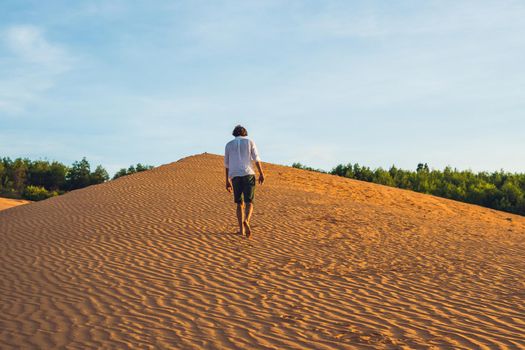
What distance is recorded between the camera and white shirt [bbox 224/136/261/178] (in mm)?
10672

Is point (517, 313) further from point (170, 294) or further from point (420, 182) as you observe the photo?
point (420, 182)

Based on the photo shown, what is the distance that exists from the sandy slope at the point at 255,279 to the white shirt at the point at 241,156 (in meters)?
1.44

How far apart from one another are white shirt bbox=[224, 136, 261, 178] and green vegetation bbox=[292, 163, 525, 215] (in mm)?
19489

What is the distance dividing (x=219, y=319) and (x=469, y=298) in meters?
3.38

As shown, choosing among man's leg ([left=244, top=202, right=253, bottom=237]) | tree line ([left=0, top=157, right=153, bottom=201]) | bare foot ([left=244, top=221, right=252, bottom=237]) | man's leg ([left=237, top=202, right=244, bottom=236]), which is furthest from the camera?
tree line ([left=0, top=157, right=153, bottom=201])

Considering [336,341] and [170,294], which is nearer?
[336,341]

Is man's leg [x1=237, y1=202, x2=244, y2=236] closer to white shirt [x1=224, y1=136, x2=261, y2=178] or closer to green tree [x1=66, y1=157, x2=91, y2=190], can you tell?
white shirt [x1=224, y1=136, x2=261, y2=178]

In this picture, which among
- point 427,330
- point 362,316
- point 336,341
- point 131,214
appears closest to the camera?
point 336,341

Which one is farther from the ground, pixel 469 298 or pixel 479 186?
pixel 479 186

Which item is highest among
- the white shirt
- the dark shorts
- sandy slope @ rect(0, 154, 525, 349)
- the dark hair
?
the dark hair

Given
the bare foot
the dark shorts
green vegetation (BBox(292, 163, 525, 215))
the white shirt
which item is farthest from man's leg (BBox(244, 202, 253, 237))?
green vegetation (BBox(292, 163, 525, 215))

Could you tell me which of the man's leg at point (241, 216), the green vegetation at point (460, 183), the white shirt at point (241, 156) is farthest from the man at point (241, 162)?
the green vegetation at point (460, 183)

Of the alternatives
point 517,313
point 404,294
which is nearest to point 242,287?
point 404,294

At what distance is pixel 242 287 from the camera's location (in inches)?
301
